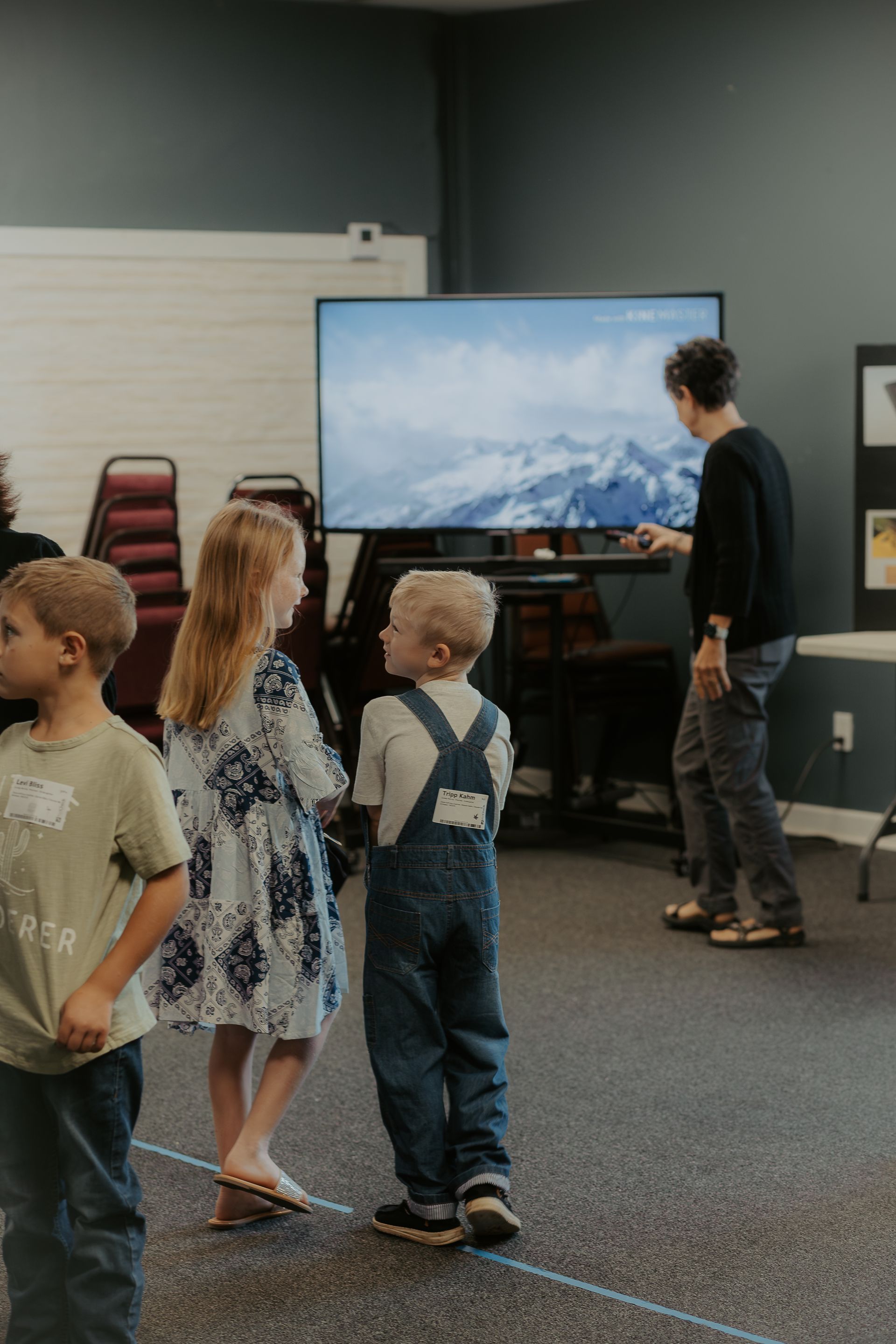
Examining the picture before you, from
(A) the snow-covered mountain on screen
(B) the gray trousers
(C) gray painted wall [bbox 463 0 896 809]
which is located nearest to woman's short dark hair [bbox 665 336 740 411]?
(B) the gray trousers

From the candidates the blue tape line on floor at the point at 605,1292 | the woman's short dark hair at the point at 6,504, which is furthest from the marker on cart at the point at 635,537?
the woman's short dark hair at the point at 6,504

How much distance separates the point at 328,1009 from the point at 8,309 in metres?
3.77

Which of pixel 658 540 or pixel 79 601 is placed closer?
pixel 79 601

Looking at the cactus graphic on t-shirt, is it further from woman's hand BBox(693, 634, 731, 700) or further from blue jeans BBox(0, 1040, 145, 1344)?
woman's hand BBox(693, 634, 731, 700)

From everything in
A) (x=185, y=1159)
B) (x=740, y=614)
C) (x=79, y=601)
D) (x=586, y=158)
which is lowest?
(x=185, y=1159)

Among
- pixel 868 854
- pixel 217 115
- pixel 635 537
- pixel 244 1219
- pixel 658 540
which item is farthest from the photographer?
pixel 217 115

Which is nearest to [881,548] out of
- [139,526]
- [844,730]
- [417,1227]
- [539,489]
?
[844,730]

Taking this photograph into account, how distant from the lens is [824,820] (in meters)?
5.04

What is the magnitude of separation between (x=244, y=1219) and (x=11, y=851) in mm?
938

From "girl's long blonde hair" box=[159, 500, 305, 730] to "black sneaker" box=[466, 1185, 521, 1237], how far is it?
2.63 feet

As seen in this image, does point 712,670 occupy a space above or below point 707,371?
below

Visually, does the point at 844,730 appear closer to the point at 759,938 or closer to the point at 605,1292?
the point at 759,938

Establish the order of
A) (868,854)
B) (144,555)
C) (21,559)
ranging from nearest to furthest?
1. (21,559)
2. (868,854)
3. (144,555)

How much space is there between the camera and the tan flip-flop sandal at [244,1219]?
7.47ft
